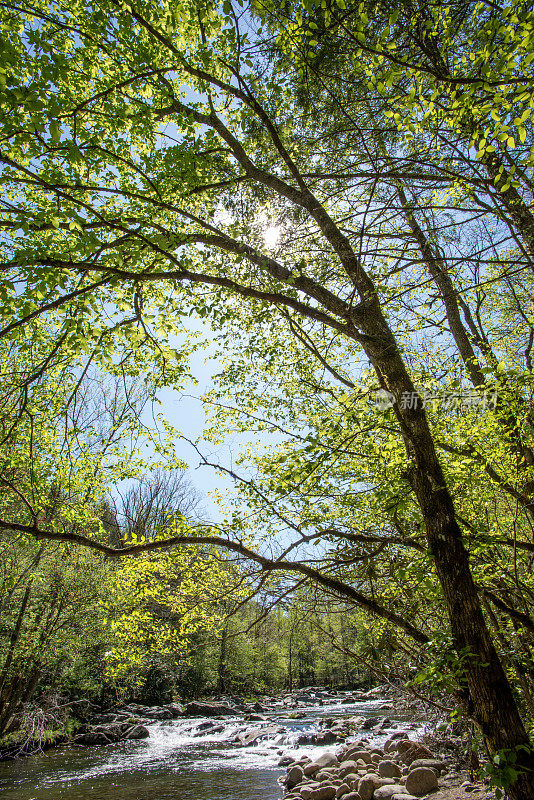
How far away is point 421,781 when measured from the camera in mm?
6758

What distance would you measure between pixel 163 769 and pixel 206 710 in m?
9.84

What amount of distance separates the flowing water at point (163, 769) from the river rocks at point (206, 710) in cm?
411

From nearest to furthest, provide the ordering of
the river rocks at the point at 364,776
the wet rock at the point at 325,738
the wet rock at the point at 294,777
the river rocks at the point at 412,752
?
the river rocks at the point at 364,776 < the river rocks at the point at 412,752 < the wet rock at the point at 294,777 < the wet rock at the point at 325,738

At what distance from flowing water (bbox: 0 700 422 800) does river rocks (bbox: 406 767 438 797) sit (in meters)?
3.06

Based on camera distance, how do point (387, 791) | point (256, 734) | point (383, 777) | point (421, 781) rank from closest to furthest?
point (421, 781), point (387, 791), point (383, 777), point (256, 734)

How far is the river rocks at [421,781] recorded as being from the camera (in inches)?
263

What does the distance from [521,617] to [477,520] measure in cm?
169

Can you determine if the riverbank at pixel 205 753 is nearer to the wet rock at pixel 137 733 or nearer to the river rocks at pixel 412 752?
the wet rock at pixel 137 733

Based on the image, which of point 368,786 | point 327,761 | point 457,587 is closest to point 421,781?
point 368,786

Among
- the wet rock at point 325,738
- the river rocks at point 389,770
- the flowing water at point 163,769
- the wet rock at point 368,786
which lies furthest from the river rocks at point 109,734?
the wet rock at point 368,786

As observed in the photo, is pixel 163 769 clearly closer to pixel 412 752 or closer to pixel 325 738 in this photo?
pixel 325 738

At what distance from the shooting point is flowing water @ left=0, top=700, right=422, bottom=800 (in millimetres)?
8688

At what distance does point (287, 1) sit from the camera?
384 centimetres

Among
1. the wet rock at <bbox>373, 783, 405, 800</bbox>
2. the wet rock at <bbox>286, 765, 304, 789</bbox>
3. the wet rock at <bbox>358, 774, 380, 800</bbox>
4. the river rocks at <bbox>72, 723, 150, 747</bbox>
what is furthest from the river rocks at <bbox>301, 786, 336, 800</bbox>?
the river rocks at <bbox>72, 723, 150, 747</bbox>
